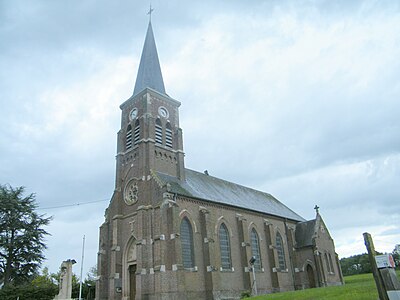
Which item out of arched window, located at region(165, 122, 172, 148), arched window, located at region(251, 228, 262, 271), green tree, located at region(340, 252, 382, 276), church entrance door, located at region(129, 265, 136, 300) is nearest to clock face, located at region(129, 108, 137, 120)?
arched window, located at region(165, 122, 172, 148)

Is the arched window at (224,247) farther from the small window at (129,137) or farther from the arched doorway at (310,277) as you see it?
the arched doorway at (310,277)

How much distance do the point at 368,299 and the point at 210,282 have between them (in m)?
17.9

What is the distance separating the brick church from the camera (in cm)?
2729

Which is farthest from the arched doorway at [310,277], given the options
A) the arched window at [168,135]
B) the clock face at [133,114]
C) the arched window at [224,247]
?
the clock face at [133,114]

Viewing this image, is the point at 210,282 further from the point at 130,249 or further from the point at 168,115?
the point at 168,115

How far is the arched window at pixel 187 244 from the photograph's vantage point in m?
28.1

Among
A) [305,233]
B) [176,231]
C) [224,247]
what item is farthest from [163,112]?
[305,233]

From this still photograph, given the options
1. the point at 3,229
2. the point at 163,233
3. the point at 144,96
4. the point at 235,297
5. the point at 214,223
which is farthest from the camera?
the point at 3,229

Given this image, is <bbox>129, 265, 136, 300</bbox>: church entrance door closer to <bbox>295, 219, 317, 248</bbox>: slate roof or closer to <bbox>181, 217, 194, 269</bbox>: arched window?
<bbox>181, 217, 194, 269</bbox>: arched window

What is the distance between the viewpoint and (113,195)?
33.8m

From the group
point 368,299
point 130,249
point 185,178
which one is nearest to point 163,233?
point 130,249

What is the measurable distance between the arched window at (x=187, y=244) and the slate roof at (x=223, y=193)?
261 cm

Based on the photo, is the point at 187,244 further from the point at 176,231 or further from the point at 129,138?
the point at 129,138

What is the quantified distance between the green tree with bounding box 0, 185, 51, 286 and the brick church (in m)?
11.4
